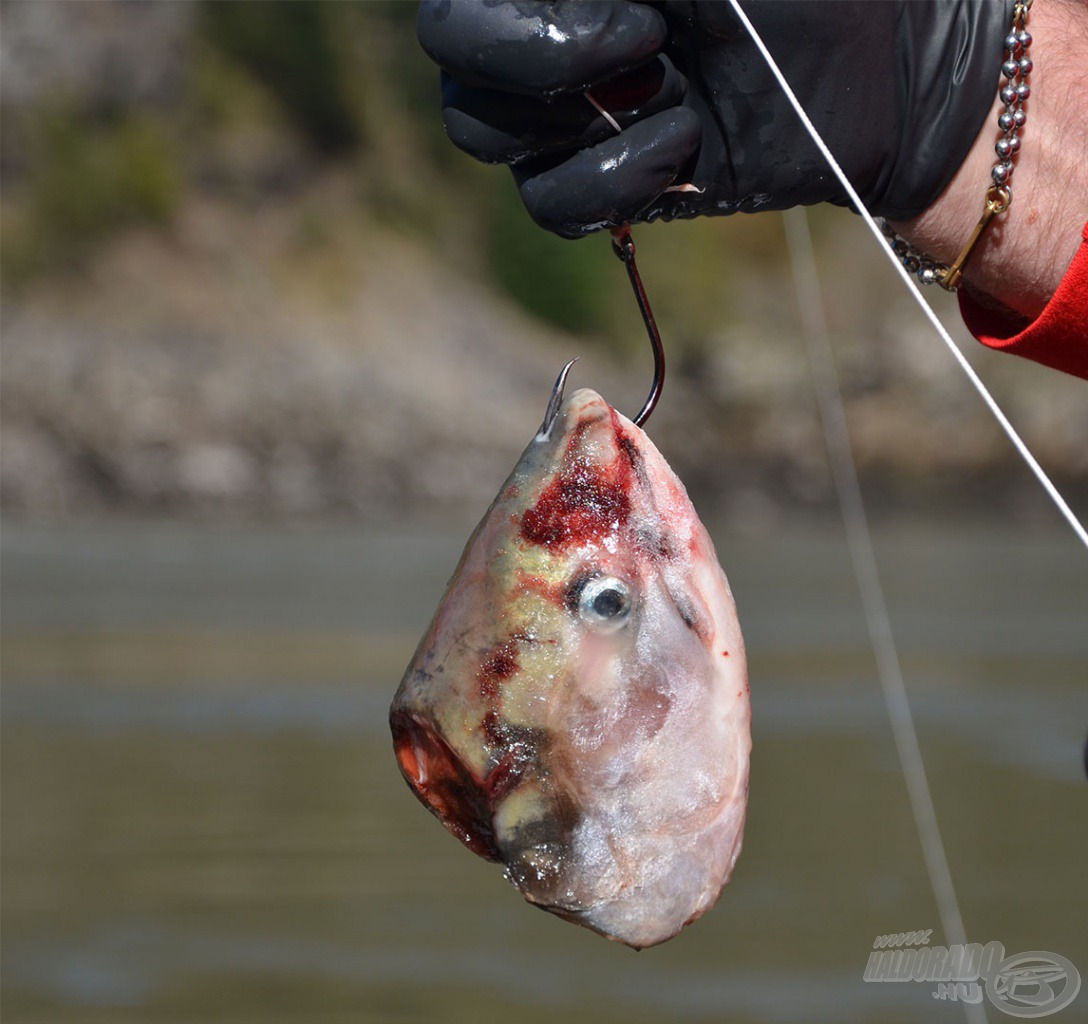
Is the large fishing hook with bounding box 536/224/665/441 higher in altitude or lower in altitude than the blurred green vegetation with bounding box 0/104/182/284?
higher

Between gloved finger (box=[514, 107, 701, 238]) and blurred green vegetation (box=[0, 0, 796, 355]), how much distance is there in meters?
20.2

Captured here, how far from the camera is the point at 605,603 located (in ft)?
6.63

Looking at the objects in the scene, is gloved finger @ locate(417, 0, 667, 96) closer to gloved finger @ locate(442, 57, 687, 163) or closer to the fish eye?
gloved finger @ locate(442, 57, 687, 163)

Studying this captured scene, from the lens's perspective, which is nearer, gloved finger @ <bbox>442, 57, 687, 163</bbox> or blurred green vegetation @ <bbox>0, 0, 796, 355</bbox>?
gloved finger @ <bbox>442, 57, 687, 163</bbox>

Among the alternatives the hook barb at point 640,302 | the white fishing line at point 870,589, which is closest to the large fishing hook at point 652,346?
the hook barb at point 640,302

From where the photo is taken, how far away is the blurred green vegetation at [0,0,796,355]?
24109mm

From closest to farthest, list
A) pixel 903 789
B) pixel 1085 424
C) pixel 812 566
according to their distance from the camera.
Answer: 1. pixel 903 789
2. pixel 812 566
3. pixel 1085 424

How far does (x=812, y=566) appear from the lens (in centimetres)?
1354

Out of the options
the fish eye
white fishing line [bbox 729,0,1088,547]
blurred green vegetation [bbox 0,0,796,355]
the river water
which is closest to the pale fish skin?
the fish eye

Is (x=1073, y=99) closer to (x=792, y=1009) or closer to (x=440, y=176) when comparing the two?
(x=792, y=1009)

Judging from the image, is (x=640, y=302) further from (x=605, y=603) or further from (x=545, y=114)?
(x=605, y=603)

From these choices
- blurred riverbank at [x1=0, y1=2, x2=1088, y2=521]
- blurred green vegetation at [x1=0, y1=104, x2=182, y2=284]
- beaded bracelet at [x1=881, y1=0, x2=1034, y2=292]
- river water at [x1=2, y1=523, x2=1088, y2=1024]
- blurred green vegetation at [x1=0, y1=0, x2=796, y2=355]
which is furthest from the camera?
blurred green vegetation at [x1=0, y1=0, x2=796, y2=355]

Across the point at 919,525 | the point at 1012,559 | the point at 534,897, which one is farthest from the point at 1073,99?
the point at 919,525

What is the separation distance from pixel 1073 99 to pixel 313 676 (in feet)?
21.1
